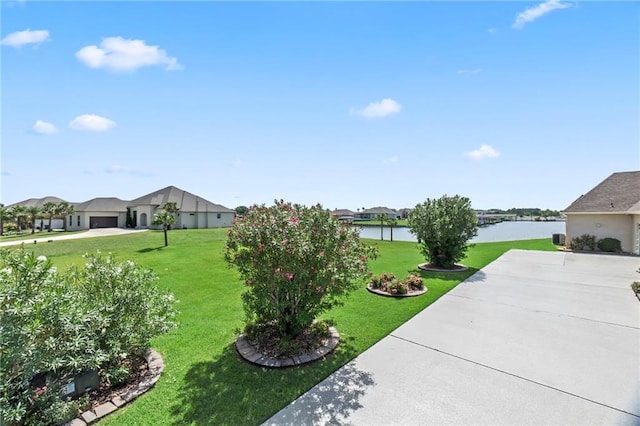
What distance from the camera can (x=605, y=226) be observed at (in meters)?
16.2

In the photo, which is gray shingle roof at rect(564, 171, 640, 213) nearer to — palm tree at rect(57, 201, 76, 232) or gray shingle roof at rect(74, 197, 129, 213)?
gray shingle roof at rect(74, 197, 129, 213)

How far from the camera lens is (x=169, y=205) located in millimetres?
22516

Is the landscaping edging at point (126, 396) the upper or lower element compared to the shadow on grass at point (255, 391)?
upper

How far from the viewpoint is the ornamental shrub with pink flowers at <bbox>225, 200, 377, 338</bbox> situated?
13.9ft

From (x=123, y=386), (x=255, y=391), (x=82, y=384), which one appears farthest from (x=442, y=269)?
(x=82, y=384)

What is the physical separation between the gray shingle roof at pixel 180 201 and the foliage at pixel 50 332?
33.2 meters

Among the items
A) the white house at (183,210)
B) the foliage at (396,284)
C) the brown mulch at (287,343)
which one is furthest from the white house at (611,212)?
the white house at (183,210)

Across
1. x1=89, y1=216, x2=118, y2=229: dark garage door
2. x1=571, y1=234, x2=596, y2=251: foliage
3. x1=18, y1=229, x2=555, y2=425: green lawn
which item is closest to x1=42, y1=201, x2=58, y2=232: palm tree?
x1=89, y1=216, x2=118, y2=229: dark garage door

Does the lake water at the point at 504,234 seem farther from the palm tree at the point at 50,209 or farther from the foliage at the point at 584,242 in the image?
the palm tree at the point at 50,209

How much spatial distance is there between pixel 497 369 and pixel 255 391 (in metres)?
3.60

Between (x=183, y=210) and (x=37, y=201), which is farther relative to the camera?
(x=37, y=201)

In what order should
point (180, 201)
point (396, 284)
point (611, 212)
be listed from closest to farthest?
1. point (396, 284)
2. point (611, 212)
3. point (180, 201)

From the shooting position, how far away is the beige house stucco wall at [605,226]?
1556cm

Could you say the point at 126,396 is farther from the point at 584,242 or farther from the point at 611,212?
the point at 584,242
